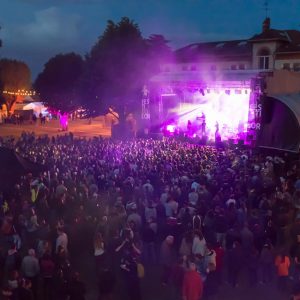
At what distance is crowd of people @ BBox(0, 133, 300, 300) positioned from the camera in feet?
24.9

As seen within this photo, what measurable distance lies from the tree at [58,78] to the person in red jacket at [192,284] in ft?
129

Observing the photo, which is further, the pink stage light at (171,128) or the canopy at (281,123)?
the pink stage light at (171,128)

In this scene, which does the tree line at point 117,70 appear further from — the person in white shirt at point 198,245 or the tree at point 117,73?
the person in white shirt at point 198,245

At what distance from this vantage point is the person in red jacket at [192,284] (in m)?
7.01

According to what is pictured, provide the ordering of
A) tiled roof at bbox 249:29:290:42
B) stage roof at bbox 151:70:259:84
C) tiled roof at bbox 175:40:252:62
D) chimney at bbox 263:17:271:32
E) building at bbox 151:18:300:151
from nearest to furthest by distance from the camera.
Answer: building at bbox 151:18:300:151 < stage roof at bbox 151:70:259:84 < tiled roof at bbox 249:29:290:42 < tiled roof at bbox 175:40:252:62 < chimney at bbox 263:17:271:32

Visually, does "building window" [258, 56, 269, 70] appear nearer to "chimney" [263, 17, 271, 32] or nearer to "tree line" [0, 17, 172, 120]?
"chimney" [263, 17, 271, 32]

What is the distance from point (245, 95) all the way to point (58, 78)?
89.5ft

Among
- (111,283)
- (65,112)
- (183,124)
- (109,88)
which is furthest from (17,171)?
(65,112)

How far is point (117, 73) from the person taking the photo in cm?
3356

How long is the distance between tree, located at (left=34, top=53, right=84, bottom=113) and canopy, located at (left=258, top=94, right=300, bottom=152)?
89.6ft

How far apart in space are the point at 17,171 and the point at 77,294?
7923mm

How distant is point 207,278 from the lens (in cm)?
786

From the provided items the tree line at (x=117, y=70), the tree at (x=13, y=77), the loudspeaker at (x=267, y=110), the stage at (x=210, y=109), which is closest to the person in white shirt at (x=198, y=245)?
the stage at (x=210, y=109)

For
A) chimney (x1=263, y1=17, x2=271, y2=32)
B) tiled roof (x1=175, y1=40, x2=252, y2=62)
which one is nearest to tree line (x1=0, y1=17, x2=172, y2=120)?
tiled roof (x1=175, y1=40, x2=252, y2=62)
